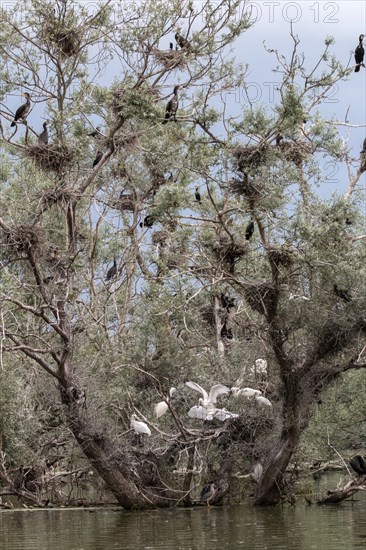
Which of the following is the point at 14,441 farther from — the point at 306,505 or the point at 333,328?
the point at 333,328

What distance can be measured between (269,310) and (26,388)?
6.68 meters

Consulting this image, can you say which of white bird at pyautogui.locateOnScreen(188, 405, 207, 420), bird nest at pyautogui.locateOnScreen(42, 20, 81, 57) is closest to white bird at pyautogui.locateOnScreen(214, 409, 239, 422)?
white bird at pyautogui.locateOnScreen(188, 405, 207, 420)

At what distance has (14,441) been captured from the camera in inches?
834

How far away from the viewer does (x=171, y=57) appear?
1789 cm

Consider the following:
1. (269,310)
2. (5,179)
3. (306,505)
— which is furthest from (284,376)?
(5,179)

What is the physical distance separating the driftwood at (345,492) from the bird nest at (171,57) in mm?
7705

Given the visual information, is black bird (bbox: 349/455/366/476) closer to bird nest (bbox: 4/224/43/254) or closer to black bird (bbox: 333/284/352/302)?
black bird (bbox: 333/284/352/302)

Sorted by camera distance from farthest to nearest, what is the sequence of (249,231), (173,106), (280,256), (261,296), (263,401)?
(173,106)
(263,401)
(249,231)
(261,296)
(280,256)

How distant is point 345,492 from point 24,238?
6.89m

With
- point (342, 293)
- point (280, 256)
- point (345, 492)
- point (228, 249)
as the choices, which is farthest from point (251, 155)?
point (345, 492)

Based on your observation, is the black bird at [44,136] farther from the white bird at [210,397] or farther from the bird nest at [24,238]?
the white bird at [210,397]

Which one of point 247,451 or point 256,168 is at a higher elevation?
point 256,168

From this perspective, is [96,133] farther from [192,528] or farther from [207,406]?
[192,528]

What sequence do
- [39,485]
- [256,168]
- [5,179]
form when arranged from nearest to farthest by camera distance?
1. [256,168]
2. [39,485]
3. [5,179]
